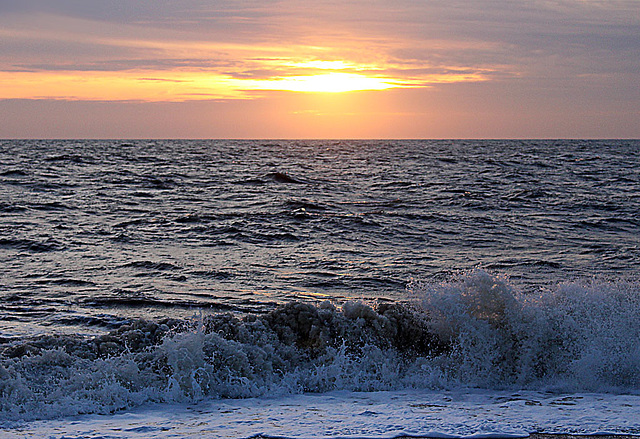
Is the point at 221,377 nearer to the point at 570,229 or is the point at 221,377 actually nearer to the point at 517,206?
the point at 570,229

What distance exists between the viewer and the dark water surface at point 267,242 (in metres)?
7.18

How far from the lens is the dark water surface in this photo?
23.6 ft

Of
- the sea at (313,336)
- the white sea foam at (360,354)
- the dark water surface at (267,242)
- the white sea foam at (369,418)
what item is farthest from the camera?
the dark water surface at (267,242)

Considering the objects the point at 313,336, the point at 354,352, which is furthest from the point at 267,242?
the point at 354,352

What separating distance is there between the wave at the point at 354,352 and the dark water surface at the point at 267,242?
4.06 ft

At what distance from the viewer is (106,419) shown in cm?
393

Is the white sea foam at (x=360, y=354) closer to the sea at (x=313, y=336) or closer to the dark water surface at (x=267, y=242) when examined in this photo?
the sea at (x=313, y=336)

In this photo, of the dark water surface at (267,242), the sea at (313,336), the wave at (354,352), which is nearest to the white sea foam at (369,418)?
the sea at (313,336)

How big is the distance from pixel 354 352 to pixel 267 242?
5993 mm

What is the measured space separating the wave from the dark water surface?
1.24 m

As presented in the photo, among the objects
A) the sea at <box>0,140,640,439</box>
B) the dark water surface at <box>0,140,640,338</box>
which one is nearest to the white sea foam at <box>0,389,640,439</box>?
the sea at <box>0,140,640,439</box>

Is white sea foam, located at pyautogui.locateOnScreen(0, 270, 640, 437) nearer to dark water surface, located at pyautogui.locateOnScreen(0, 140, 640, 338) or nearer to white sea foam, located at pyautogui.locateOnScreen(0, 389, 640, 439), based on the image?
white sea foam, located at pyautogui.locateOnScreen(0, 389, 640, 439)

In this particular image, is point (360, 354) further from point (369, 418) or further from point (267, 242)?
point (267, 242)

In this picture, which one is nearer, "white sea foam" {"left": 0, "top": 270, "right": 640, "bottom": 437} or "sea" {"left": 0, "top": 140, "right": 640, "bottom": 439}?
"sea" {"left": 0, "top": 140, "right": 640, "bottom": 439}
